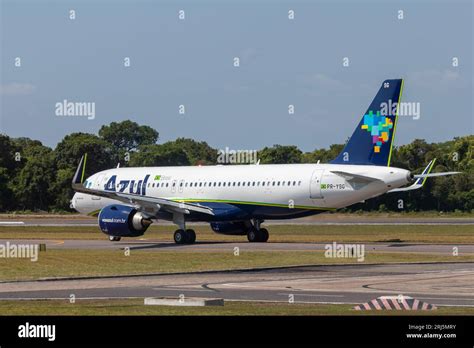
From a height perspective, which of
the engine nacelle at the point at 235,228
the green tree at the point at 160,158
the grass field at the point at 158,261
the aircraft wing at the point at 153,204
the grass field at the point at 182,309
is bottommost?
the grass field at the point at 182,309

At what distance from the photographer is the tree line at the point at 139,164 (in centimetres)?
10538

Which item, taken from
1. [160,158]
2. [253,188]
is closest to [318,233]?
[253,188]

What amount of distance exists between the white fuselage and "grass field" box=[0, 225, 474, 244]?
348 centimetres

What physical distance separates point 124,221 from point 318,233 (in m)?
17.2

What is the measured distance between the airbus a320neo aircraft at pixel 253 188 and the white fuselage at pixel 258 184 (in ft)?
0.16

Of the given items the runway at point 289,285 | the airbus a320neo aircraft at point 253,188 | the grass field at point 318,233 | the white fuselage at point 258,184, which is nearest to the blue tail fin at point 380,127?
the airbus a320neo aircraft at point 253,188

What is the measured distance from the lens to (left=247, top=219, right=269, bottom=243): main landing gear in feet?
183

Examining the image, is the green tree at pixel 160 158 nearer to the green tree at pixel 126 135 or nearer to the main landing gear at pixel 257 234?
the green tree at pixel 126 135

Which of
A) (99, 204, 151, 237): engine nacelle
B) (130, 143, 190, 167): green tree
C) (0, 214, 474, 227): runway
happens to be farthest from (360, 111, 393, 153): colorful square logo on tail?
(130, 143, 190, 167): green tree

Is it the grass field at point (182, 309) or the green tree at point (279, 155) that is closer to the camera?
the grass field at point (182, 309)

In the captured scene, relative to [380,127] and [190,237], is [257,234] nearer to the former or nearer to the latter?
[190,237]
